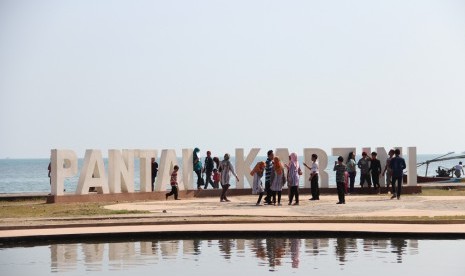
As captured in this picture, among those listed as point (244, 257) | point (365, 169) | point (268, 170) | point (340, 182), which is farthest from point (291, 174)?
point (244, 257)

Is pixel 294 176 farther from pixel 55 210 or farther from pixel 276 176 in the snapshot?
pixel 55 210

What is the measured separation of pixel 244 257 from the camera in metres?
18.4

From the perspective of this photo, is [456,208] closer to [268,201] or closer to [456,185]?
[268,201]

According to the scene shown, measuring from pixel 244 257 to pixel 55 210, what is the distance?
13.4m

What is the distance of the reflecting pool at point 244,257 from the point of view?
16.9 m

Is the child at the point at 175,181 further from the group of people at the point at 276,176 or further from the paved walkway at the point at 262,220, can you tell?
the group of people at the point at 276,176

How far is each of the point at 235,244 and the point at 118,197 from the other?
1639 centimetres

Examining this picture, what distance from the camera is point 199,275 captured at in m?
16.5

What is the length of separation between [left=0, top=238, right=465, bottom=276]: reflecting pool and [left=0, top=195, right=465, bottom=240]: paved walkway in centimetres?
117

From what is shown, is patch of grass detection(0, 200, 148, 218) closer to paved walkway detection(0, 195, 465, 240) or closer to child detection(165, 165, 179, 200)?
paved walkway detection(0, 195, 465, 240)

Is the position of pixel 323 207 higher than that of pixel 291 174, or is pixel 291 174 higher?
pixel 291 174

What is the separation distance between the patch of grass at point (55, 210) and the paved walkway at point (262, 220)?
94 centimetres

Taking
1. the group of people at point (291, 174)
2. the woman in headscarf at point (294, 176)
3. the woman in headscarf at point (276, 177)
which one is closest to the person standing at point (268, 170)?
the group of people at point (291, 174)

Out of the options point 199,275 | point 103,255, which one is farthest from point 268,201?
point 199,275
